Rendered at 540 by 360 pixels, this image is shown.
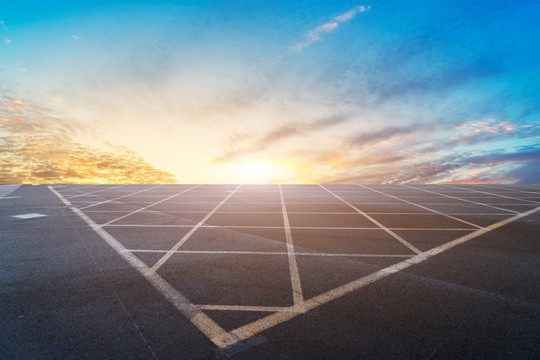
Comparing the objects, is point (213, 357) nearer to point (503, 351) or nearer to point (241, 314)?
point (241, 314)

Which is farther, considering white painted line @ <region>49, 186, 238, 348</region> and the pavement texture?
white painted line @ <region>49, 186, 238, 348</region>

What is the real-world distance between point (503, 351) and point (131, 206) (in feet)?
43.4

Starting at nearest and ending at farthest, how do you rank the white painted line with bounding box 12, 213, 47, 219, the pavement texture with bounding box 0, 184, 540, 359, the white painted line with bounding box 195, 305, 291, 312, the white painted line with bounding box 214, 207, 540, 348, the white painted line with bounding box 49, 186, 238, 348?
the pavement texture with bounding box 0, 184, 540, 359, the white painted line with bounding box 49, 186, 238, 348, the white painted line with bounding box 214, 207, 540, 348, the white painted line with bounding box 195, 305, 291, 312, the white painted line with bounding box 12, 213, 47, 219

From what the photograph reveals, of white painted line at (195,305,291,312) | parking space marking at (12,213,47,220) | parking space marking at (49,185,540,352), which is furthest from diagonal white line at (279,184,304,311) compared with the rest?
parking space marking at (12,213,47,220)

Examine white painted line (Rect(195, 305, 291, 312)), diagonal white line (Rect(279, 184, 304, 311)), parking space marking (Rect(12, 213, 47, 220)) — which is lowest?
white painted line (Rect(195, 305, 291, 312))

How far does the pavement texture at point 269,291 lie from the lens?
9.15 feet

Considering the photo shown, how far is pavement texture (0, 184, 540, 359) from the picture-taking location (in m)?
2.79

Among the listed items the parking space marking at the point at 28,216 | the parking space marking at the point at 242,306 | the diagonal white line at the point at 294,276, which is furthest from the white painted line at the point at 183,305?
the parking space marking at the point at 28,216

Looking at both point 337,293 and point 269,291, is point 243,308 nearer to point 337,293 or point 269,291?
point 269,291

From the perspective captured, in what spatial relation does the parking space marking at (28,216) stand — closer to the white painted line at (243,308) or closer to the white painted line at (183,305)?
the white painted line at (183,305)

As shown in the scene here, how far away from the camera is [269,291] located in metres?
3.97

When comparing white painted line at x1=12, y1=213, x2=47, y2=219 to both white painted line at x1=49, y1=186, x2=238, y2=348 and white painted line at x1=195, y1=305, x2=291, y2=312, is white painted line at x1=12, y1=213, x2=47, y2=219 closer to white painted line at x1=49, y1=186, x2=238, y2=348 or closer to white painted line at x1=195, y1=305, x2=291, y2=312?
white painted line at x1=49, y1=186, x2=238, y2=348

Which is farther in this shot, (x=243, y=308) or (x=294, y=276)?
(x=294, y=276)

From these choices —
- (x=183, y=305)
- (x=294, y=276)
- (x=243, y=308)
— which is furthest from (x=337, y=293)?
(x=183, y=305)
